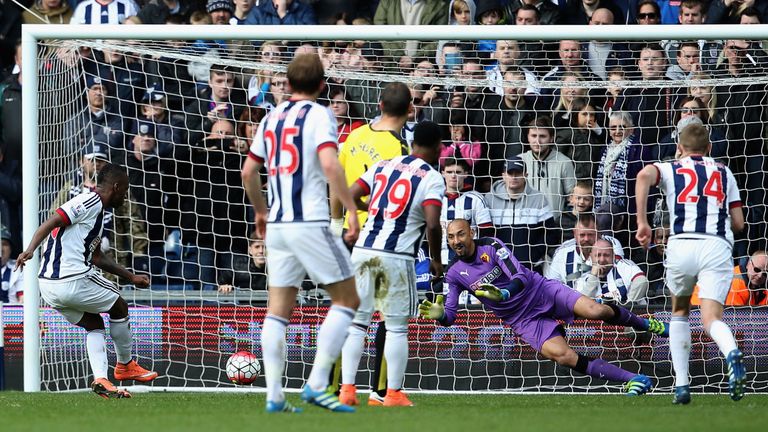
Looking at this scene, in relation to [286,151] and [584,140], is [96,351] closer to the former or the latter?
[286,151]

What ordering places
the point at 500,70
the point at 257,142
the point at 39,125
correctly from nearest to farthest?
1. the point at 257,142
2. the point at 39,125
3. the point at 500,70

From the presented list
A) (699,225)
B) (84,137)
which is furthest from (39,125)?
(699,225)

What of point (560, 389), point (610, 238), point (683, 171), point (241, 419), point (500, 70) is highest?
point (500, 70)

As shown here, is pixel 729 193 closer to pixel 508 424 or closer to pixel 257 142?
pixel 508 424

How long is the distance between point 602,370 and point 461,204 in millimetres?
2641

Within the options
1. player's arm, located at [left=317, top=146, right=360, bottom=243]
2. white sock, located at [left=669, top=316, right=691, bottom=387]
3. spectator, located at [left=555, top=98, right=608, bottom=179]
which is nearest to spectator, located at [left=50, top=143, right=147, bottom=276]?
spectator, located at [left=555, top=98, right=608, bottom=179]

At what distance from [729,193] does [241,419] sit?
3.79 meters

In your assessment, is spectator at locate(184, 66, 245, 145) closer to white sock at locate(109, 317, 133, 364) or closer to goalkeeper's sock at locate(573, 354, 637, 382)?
white sock at locate(109, 317, 133, 364)

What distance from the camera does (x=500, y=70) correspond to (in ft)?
38.4

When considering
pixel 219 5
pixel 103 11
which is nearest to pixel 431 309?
pixel 219 5

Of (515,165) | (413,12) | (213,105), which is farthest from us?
(413,12)

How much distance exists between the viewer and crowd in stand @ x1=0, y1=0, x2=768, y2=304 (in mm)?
11406

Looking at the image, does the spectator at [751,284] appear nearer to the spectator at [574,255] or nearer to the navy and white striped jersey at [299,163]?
the spectator at [574,255]

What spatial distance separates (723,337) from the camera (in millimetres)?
7773
